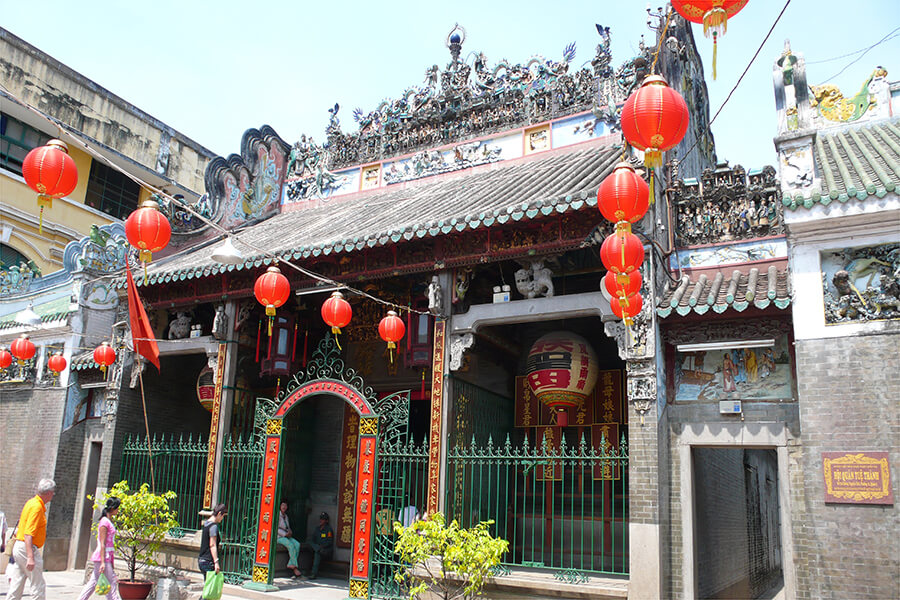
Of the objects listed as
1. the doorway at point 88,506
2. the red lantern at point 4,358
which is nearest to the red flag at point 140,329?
the doorway at point 88,506

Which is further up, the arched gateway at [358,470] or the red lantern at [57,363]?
the red lantern at [57,363]

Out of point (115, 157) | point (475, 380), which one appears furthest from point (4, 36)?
point (475, 380)

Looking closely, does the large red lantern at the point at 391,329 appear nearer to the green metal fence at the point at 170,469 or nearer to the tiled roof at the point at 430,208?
the tiled roof at the point at 430,208

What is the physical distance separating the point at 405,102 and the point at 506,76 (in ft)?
6.70

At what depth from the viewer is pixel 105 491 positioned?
452 inches

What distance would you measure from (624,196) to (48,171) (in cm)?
518

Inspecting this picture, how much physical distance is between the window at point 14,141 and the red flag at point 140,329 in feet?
36.2

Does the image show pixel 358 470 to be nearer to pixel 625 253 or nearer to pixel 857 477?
pixel 625 253

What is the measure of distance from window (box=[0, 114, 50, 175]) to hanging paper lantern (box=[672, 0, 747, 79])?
61.8ft

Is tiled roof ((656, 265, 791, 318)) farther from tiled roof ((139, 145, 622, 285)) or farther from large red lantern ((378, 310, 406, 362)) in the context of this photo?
large red lantern ((378, 310, 406, 362))

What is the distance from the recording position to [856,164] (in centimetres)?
769

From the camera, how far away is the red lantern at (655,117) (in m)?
5.60

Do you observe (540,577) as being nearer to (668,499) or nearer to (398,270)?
(668,499)

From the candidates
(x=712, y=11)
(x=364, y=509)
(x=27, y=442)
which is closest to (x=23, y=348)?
(x=27, y=442)
